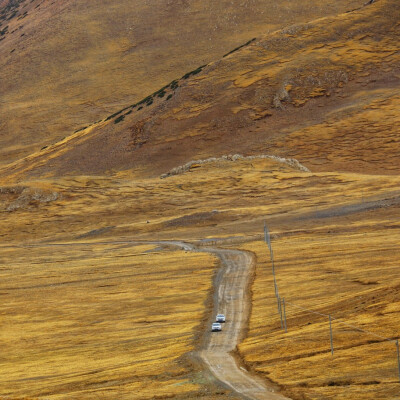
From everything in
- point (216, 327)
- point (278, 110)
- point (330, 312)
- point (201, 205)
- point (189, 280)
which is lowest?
point (278, 110)

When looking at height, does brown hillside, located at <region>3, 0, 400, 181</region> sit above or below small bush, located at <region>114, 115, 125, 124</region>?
below

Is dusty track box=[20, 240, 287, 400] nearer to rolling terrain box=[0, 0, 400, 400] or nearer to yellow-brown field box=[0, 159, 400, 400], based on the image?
rolling terrain box=[0, 0, 400, 400]

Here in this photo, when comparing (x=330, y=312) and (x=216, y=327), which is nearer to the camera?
(x=330, y=312)

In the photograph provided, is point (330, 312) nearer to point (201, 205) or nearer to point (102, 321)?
point (102, 321)

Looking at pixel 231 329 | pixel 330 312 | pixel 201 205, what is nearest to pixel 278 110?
pixel 201 205

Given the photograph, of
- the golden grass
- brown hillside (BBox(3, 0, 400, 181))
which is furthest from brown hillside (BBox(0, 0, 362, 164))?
the golden grass

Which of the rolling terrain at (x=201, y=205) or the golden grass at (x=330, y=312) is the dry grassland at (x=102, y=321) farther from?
the golden grass at (x=330, y=312)

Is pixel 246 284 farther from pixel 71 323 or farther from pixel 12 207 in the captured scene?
pixel 12 207

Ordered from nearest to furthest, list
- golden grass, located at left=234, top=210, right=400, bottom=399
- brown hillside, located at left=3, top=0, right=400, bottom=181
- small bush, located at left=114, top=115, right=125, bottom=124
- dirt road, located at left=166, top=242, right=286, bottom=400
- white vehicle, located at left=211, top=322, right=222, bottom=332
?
golden grass, located at left=234, top=210, right=400, bottom=399, dirt road, located at left=166, top=242, right=286, bottom=400, white vehicle, located at left=211, top=322, right=222, bottom=332, brown hillside, located at left=3, top=0, right=400, bottom=181, small bush, located at left=114, top=115, right=125, bottom=124
